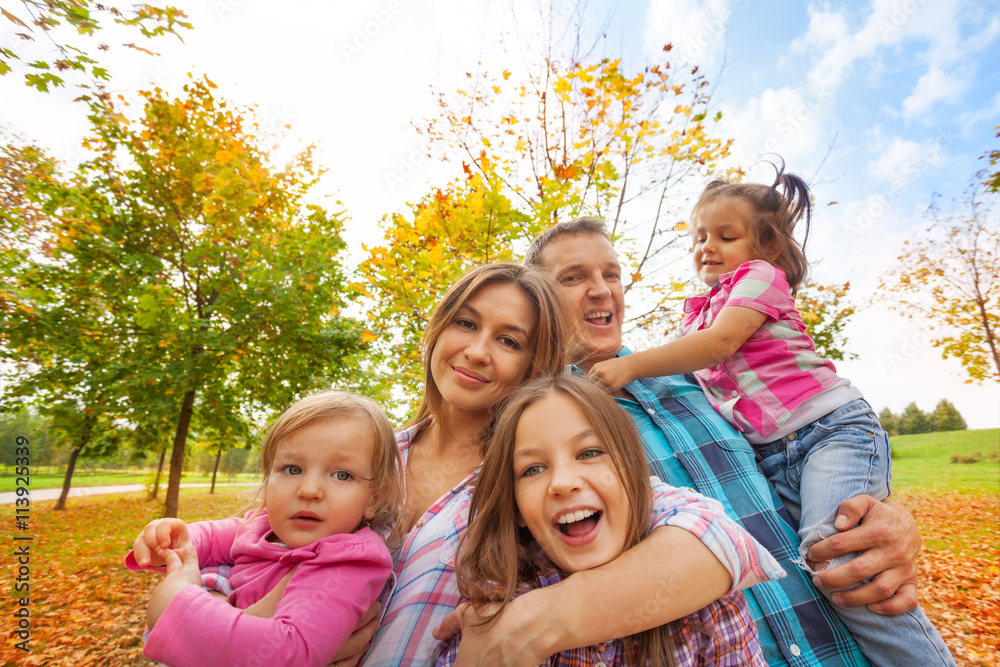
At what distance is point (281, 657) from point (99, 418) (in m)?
8.87

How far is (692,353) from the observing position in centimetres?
221

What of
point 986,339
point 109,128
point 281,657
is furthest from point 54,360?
point 986,339

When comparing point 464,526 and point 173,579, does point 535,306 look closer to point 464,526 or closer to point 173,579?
point 464,526

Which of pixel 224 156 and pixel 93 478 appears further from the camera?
pixel 93 478

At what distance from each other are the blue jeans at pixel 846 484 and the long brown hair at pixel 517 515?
822 mm

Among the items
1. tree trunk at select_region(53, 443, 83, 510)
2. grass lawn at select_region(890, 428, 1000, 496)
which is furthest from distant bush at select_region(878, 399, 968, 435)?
tree trunk at select_region(53, 443, 83, 510)

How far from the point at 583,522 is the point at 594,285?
1.42 metres

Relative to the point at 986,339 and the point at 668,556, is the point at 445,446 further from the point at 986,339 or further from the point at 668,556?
the point at 986,339

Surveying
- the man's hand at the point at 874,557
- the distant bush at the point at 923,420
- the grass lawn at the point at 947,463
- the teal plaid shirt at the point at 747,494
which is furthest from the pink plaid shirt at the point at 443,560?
the distant bush at the point at 923,420

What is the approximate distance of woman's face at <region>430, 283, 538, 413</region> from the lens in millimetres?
1962

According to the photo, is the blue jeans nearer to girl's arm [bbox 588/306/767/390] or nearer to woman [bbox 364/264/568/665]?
girl's arm [bbox 588/306/767/390]

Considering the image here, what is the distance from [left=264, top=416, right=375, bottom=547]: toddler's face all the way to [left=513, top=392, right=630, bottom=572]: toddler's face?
1.82 feet

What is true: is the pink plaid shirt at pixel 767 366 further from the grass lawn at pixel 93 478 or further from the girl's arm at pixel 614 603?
the grass lawn at pixel 93 478

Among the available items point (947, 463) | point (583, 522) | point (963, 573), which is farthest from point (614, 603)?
point (947, 463)
